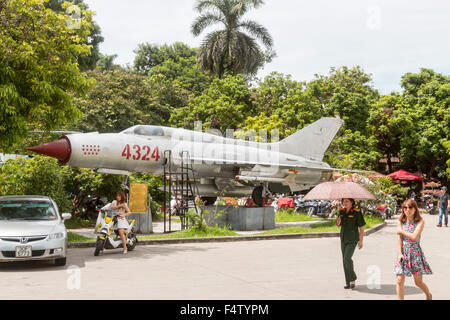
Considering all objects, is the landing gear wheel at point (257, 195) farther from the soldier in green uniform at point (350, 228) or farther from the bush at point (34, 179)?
the soldier in green uniform at point (350, 228)

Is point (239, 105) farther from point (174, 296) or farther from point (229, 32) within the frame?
point (174, 296)

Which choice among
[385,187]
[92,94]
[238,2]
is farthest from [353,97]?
[92,94]

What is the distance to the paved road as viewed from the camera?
7.71 m

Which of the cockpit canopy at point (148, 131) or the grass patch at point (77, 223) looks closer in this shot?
the cockpit canopy at point (148, 131)

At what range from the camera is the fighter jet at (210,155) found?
1716 cm

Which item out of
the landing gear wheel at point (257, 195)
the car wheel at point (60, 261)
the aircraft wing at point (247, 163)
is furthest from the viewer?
the landing gear wheel at point (257, 195)

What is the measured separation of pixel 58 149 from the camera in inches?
639

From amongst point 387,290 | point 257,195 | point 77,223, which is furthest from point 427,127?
point 387,290

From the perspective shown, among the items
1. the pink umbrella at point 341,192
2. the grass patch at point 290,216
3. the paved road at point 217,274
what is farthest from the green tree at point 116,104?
the pink umbrella at point 341,192

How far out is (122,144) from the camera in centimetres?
1788

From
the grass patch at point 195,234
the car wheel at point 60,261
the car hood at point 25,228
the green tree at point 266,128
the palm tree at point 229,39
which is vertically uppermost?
the palm tree at point 229,39

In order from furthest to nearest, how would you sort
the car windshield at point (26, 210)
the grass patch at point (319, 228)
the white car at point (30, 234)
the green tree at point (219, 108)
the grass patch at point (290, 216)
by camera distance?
1. the green tree at point (219, 108)
2. the grass patch at point (290, 216)
3. the grass patch at point (319, 228)
4. the car windshield at point (26, 210)
5. the white car at point (30, 234)

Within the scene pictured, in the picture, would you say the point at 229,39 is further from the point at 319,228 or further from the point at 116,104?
the point at 319,228

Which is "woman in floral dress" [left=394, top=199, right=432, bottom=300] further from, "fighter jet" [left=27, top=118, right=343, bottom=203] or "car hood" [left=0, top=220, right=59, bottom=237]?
"fighter jet" [left=27, top=118, right=343, bottom=203]
